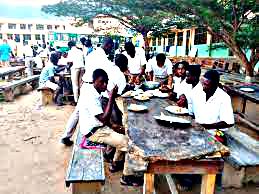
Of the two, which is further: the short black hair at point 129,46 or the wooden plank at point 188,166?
the short black hair at point 129,46

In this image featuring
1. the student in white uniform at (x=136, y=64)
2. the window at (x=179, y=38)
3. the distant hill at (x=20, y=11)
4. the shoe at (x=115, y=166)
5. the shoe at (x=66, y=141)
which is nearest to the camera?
the shoe at (x=115, y=166)

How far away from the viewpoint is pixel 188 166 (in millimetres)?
1854

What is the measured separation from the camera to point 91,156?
9.04ft

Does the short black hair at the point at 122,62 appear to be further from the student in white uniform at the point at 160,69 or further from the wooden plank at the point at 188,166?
the wooden plank at the point at 188,166

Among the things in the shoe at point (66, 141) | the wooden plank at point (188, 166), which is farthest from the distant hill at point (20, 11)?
the wooden plank at point (188, 166)

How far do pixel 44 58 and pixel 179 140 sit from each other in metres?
11.6

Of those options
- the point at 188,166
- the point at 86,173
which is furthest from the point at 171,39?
the point at 188,166

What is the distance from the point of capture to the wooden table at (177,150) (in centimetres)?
178

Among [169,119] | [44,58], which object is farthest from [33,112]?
[44,58]

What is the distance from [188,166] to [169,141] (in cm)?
24

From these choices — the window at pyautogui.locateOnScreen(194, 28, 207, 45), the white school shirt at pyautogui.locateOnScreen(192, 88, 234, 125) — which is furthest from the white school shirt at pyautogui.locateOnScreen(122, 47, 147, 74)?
the window at pyautogui.locateOnScreen(194, 28, 207, 45)

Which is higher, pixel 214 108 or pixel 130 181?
pixel 214 108

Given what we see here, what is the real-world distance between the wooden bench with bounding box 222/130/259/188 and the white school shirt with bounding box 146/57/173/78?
2431mm

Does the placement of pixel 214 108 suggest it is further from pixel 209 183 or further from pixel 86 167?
pixel 86 167
